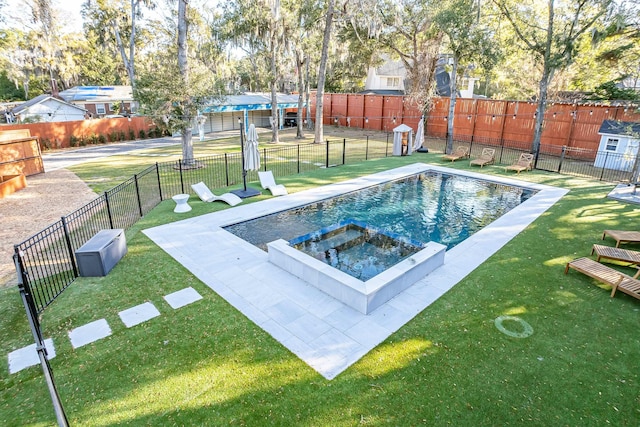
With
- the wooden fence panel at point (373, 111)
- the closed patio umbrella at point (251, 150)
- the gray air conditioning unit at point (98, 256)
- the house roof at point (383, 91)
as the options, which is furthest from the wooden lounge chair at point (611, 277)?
the house roof at point (383, 91)

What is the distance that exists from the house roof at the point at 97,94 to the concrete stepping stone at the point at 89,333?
34.7 metres

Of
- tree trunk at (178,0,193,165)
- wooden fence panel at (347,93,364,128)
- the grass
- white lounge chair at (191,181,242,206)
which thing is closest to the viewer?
the grass

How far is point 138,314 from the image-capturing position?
572cm

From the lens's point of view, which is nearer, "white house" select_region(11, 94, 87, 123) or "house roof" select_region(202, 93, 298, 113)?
"house roof" select_region(202, 93, 298, 113)

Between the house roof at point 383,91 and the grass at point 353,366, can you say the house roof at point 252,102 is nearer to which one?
the house roof at point 383,91

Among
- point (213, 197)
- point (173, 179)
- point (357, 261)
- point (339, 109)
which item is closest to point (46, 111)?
point (173, 179)

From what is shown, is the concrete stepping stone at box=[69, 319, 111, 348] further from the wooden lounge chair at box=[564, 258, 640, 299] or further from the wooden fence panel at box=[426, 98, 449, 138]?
the wooden fence panel at box=[426, 98, 449, 138]

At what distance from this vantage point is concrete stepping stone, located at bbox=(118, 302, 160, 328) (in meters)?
5.55

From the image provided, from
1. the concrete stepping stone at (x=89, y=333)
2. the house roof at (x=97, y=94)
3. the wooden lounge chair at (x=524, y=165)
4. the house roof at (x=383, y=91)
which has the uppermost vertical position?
the house roof at (x=383, y=91)

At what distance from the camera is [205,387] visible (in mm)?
4301

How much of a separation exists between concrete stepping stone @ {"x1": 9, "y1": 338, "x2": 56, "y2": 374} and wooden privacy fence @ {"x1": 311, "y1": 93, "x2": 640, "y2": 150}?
18.8 metres

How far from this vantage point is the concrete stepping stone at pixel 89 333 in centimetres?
509

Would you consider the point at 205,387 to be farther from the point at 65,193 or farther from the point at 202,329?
the point at 65,193

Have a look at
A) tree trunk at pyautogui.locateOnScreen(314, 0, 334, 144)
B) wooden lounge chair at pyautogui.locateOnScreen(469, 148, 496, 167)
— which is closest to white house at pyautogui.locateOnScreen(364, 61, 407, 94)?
tree trunk at pyautogui.locateOnScreen(314, 0, 334, 144)
